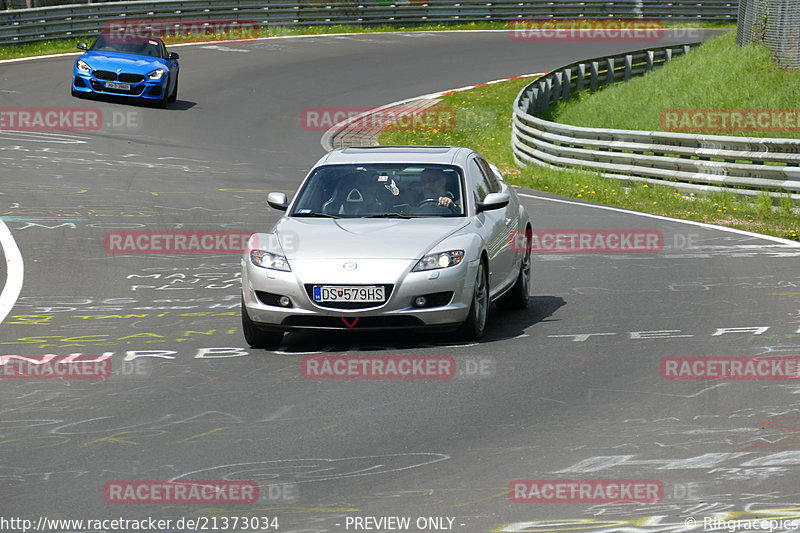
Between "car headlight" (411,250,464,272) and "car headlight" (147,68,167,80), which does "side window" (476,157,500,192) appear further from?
"car headlight" (147,68,167,80)

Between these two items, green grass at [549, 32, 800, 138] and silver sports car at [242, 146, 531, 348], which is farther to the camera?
green grass at [549, 32, 800, 138]

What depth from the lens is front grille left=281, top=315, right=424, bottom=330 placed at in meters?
9.54

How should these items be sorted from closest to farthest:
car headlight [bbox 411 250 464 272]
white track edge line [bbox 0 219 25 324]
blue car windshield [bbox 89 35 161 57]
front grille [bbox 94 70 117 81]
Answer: car headlight [bbox 411 250 464 272] < white track edge line [bbox 0 219 25 324] < front grille [bbox 94 70 117 81] < blue car windshield [bbox 89 35 161 57]

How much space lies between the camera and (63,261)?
1433 cm

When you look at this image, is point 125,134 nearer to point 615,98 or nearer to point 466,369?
point 615,98

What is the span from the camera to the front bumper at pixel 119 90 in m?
29.0

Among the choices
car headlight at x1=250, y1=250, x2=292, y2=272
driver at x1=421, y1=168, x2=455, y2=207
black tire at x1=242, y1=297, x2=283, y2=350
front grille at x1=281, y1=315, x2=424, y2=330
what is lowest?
black tire at x1=242, y1=297, x2=283, y2=350

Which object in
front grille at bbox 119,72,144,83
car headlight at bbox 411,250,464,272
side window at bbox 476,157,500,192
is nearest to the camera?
car headlight at bbox 411,250,464,272

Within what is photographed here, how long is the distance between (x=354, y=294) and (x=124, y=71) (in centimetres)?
2085

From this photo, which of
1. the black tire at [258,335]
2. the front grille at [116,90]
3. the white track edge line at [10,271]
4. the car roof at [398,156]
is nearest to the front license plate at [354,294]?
the black tire at [258,335]

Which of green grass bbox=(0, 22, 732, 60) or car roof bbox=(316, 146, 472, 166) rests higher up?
car roof bbox=(316, 146, 472, 166)

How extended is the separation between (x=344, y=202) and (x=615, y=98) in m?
22.9

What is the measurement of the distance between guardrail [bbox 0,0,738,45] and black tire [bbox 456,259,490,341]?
101 ft

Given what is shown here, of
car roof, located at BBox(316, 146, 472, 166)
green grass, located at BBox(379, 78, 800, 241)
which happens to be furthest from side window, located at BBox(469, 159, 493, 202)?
green grass, located at BBox(379, 78, 800, 241)
